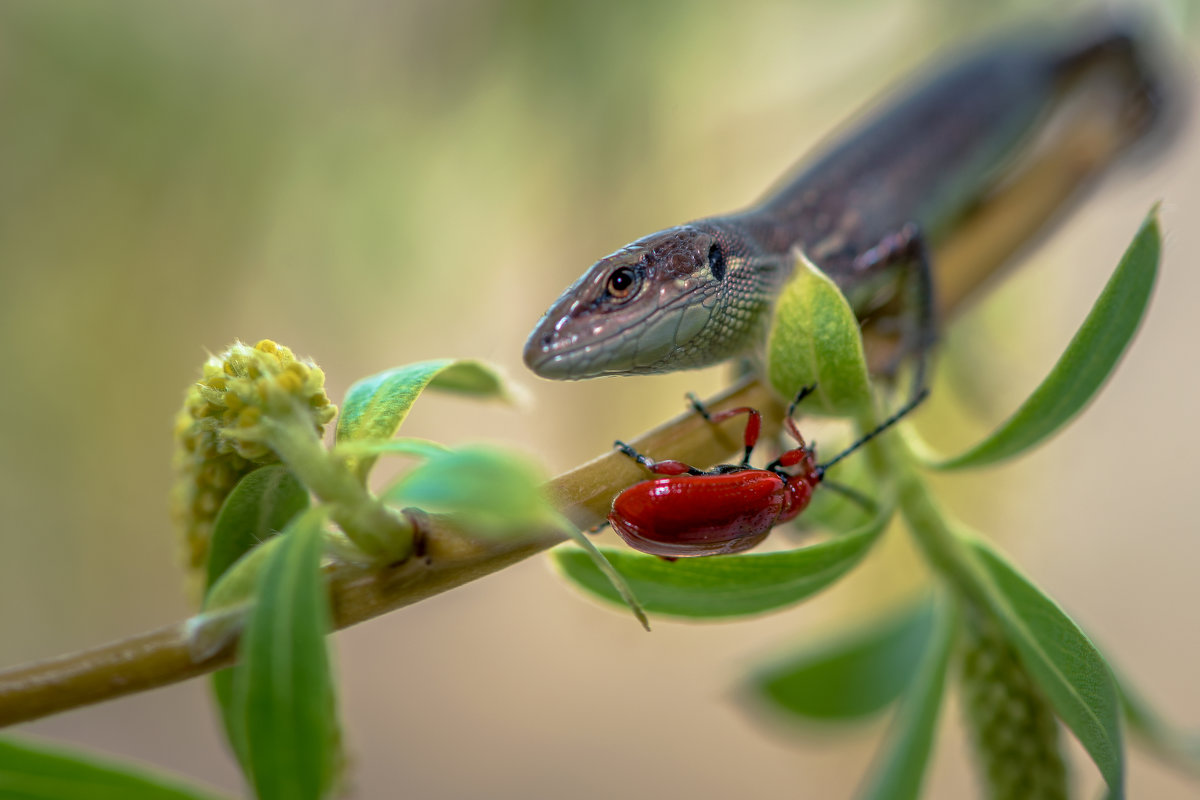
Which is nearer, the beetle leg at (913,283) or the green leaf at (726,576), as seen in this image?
the green leaf at (726,576)

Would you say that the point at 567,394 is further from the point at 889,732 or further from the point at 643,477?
the point at 643,477

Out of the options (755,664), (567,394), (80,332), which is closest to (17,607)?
→ (80,332)

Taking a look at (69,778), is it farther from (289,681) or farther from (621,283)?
(621,283)

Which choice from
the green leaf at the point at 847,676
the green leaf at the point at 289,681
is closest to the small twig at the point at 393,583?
the green leaf at the point at 289,681

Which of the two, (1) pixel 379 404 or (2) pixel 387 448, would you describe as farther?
(1) pixel 379 404

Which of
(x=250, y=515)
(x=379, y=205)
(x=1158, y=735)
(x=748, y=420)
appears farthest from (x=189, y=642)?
(x=379, y=205)

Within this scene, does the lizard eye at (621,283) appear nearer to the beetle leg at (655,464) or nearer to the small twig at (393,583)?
the small twig at (393,583)
